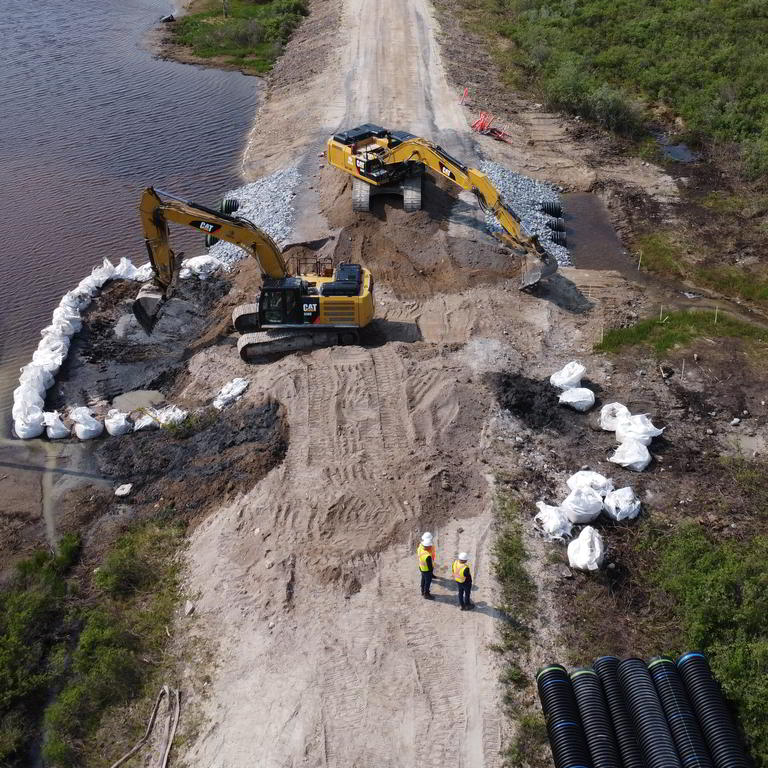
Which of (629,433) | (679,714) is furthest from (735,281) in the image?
(679,714)

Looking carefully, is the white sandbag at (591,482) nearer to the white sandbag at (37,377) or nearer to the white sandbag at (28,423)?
the white sandbag at (28,423)

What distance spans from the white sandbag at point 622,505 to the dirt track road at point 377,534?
2.41 m

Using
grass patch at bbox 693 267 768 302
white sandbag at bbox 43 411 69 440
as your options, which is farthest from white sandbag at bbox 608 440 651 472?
white sandbag at bbox 43 411 69 440

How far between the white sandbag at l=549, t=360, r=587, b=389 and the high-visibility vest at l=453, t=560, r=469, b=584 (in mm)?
6945

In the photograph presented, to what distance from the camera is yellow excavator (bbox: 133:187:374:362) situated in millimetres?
16078

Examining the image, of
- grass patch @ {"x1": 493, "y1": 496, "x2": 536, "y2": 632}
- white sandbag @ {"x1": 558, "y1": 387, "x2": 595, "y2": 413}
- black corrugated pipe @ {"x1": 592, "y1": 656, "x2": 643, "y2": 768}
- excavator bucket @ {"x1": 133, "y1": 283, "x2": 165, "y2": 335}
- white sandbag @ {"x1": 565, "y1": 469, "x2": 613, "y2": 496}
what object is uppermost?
excavator bucket @ {"x1": 133, "y1": 283, "x2": 165, "y2": 335}

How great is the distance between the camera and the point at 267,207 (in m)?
24.7

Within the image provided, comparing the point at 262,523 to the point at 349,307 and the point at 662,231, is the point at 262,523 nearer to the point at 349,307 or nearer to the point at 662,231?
the point at 349,307

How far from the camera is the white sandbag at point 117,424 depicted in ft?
54.3

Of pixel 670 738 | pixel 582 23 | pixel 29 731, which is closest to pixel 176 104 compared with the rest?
pixel 582 23

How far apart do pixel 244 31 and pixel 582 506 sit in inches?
1607

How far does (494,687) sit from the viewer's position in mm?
10367

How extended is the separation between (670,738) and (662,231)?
19.0 meters

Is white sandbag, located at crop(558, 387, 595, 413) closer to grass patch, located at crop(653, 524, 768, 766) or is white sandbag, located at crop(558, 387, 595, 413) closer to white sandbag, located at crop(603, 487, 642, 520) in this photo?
white sandbag, located at crop(603, 487, 642, 520)
